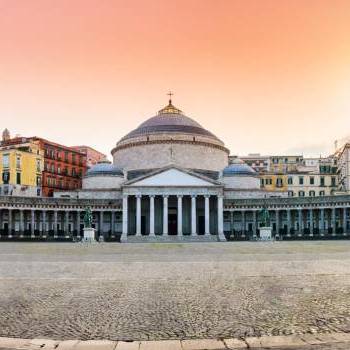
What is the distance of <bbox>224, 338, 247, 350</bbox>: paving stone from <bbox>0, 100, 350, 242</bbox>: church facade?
71.5 metres

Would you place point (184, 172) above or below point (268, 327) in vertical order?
above

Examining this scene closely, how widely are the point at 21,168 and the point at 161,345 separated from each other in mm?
89318

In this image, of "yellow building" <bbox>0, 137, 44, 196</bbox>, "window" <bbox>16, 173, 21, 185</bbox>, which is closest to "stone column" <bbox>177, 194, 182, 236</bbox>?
"yellow building" <bbox>0, 137, 44, 196</bbox>

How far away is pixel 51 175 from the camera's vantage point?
4156 inches

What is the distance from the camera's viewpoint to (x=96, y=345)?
419 inches

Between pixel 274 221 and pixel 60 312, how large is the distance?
286ft

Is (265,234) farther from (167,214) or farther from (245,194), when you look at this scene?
(245,194)

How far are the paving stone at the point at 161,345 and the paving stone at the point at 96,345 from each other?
62 centimetres

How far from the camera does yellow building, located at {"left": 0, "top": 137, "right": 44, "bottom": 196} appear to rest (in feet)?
309

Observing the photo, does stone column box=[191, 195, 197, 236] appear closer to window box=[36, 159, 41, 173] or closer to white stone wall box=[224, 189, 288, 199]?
white stone wall box=[224, 189, 288, 199]

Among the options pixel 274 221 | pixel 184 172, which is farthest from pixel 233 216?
pixel 184 172

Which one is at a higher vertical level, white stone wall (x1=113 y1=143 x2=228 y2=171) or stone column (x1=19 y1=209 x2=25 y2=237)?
white stone wall (x1=113 y1=143 x2=228 y2=171)

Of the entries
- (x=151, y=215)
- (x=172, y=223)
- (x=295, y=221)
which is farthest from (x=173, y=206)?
(x=295, y=221)

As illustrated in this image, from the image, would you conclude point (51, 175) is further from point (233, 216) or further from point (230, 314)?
point (230, 314)
